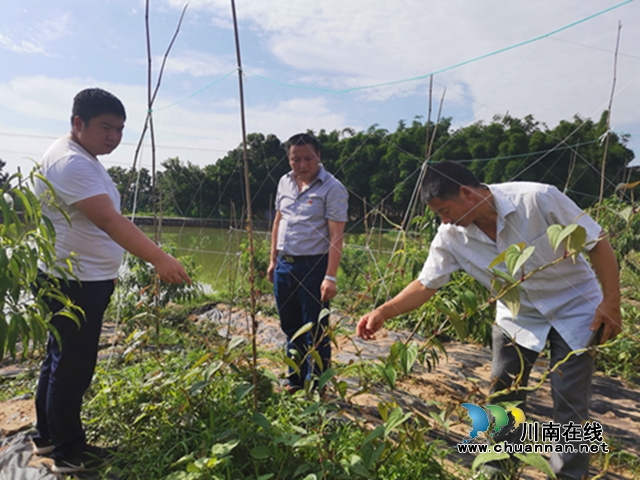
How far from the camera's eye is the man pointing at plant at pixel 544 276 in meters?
1.22

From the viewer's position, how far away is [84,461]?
1.38m

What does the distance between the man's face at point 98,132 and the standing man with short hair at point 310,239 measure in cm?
74

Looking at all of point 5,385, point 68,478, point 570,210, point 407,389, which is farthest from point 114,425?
point 570,210

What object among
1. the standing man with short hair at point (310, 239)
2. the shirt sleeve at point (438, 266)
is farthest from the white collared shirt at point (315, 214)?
the shirt sleeve at point (438, 266)

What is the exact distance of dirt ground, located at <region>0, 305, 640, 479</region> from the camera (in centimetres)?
176

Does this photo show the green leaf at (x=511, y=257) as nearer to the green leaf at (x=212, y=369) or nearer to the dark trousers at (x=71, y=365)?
the green leaf at (x=212, y=369)

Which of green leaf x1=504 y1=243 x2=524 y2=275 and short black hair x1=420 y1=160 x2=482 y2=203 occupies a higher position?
short black hair x1=420 y1=160 x2=482 y2=203

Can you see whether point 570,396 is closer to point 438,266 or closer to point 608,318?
point 608,318

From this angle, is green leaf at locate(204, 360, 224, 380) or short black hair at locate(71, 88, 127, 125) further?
short black hair at locate(71, 88, 127, 125)

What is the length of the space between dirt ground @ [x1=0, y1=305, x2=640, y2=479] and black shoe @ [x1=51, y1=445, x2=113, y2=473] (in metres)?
0.48

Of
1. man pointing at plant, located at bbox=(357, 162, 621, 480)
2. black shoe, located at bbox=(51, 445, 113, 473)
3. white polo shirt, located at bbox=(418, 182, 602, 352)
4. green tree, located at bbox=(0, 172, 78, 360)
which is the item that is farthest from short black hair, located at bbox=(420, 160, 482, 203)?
black shoe, located at bbox=(51, 445, 113, 473)

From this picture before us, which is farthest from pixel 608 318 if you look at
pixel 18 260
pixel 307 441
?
pixel 18 260

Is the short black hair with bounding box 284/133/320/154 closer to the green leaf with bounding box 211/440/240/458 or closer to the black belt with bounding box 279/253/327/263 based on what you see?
the black belt with bounding box 279/253/327/263

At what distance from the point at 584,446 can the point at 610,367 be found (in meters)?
1.75
